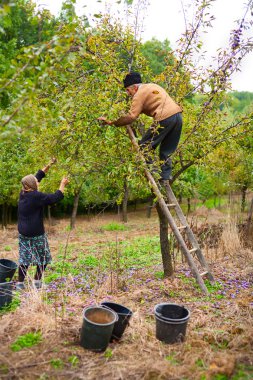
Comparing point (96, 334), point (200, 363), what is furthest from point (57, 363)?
point (200, 363)

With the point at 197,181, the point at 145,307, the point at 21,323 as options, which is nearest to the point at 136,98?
the point at 145,307

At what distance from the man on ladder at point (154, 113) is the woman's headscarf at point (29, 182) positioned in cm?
141

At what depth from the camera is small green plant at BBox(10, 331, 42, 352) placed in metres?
3.86

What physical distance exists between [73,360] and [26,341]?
0.62 metres

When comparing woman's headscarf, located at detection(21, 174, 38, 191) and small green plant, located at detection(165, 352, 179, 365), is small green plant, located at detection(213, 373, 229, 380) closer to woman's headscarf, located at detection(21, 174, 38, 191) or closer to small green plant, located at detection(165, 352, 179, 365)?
small green plant, located at detection(165, 352, 179, 365)

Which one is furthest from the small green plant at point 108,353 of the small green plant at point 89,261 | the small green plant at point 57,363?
the small green plant at point 89,261

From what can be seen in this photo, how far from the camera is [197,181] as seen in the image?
90.3 ft

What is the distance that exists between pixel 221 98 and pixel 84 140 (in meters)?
2.49

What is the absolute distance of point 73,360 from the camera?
12.0 ft

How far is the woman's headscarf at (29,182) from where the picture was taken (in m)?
5.87

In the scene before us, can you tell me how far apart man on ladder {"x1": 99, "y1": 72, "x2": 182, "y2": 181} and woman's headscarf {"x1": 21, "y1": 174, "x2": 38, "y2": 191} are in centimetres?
141

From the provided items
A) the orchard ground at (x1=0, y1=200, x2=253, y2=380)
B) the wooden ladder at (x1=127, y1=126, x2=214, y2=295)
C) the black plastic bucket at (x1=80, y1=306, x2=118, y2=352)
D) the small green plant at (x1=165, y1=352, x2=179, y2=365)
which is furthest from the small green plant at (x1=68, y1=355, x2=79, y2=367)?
the wooden ladder at (x1=127, y1=126, x2=214, y2=295)

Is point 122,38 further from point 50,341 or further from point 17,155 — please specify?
point 17,155

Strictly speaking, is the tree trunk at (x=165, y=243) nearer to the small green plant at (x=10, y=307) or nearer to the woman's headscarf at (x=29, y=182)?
the woman's headscarf at (x=29, y=182)
